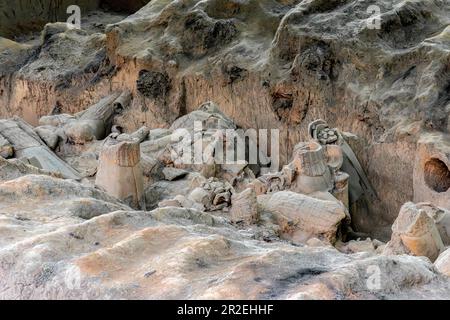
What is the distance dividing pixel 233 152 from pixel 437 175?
2075 millimetres

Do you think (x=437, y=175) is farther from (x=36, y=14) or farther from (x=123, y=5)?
(x=123, y=5)

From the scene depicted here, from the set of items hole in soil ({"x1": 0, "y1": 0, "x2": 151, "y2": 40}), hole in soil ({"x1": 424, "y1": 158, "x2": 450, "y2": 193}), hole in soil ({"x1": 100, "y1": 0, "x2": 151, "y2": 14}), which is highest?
hole in soil ({"x1": 100, "y1": 0, "x2": 151, "y2": 14})

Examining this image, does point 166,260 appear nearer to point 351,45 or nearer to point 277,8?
point 351,45

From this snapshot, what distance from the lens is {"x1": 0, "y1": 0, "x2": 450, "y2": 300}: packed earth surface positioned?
2158 millimetres

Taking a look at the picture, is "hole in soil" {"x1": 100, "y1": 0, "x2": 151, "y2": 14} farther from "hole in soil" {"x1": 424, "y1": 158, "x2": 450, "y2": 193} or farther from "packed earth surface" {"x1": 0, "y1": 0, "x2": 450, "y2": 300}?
"hole in soil" {"x1": 424, "y1": 158, "x2": 450, "y2": 193}

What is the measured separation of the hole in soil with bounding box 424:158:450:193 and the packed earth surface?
0.06ft

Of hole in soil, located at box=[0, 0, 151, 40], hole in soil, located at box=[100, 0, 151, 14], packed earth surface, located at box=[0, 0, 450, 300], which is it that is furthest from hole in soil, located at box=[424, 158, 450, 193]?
hole in soil, located at box=[100, 0, 151, 14]

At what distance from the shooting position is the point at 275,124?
8.33 m

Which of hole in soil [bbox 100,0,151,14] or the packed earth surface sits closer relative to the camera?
the packed earth surface

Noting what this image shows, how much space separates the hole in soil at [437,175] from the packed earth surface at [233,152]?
0.02 metres

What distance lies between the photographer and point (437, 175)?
6.66m

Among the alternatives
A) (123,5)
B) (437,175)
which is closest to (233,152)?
(437,175)

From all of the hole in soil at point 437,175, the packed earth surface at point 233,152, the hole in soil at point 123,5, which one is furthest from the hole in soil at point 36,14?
the hole in soil at point 437,175

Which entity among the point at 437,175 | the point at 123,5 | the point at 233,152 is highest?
the point at 123,5
